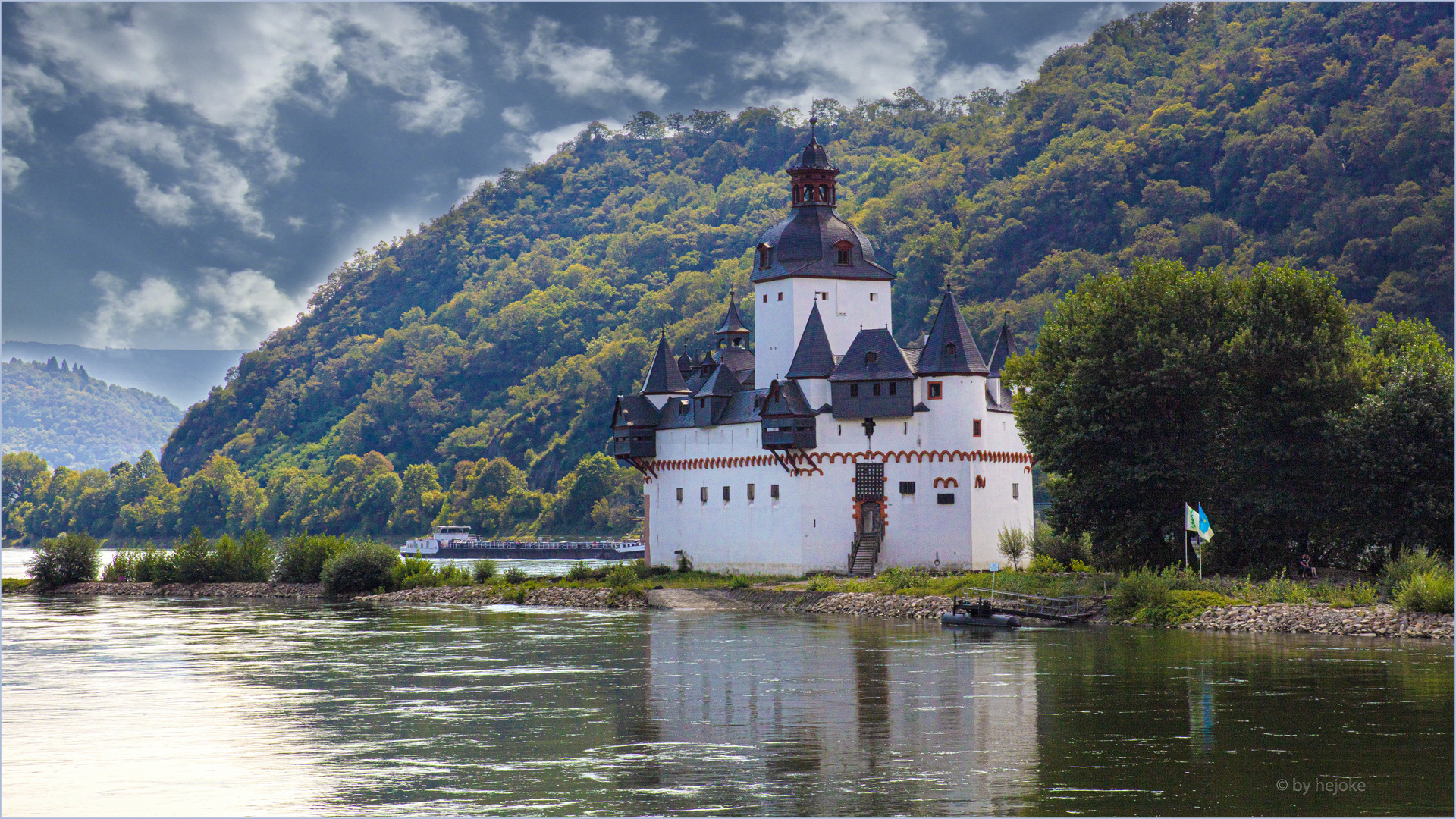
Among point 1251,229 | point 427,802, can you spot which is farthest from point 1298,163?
point 427,802

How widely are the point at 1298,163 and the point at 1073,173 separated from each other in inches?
924

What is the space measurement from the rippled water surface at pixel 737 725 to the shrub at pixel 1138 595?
3.44 metres

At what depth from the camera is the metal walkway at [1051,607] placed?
53.2 metres

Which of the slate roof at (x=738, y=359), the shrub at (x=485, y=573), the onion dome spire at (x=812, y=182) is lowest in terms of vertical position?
the shrub at (x=485, y=573)

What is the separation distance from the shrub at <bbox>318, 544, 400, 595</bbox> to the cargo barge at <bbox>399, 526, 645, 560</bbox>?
6563 centimetres

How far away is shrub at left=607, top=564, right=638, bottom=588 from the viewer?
71.5m

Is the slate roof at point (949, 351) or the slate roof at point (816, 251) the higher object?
the slate roof at point (816, 251)

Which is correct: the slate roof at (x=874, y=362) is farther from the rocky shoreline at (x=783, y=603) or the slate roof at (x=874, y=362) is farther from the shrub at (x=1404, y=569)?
the shrub at (x=1404, y=569)

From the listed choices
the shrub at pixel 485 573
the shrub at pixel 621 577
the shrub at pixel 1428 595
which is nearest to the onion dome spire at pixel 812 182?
the shrub at pixel 621 577

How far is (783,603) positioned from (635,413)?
17.8 metres

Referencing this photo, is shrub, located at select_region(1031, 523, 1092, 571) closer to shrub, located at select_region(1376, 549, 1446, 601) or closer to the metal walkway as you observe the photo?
the metal walkway

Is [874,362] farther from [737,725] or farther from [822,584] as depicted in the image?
[737,725]

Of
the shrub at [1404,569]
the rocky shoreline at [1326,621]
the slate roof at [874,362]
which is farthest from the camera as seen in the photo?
the slate roof at [874,362]

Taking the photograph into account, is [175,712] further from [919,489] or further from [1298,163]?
[1298,163]
